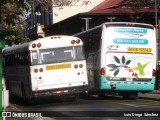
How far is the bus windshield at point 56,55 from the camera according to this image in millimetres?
21422

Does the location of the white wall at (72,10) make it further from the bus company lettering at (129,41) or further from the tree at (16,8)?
the tree at (16,8)

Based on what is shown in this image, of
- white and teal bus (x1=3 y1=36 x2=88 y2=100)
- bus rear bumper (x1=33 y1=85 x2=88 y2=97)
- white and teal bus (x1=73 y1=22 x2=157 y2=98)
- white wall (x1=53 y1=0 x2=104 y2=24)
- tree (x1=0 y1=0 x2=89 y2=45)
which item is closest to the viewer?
tree (x1=0 y1=0 x2=89 y2=45)

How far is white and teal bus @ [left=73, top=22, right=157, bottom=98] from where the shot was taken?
920 inches

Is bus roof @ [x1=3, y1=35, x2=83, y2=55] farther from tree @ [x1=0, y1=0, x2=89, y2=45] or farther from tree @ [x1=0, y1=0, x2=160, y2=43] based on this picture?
tree @ [x1=0, y1=0, x2=89, y2=45]

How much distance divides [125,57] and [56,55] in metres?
3.85

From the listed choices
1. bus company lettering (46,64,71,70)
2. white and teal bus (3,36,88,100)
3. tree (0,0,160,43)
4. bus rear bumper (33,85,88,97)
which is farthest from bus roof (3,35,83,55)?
bus rear bumper (33,85,88,97)

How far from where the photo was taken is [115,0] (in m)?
54.9

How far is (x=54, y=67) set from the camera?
70.3 ft

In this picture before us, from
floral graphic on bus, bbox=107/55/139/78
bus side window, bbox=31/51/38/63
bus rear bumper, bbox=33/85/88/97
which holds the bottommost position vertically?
bus rear bumper, bbox=33/85/88/97

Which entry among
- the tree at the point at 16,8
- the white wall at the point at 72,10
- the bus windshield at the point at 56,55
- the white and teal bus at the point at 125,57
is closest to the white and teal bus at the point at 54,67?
the bus windshield at the point at 56,55

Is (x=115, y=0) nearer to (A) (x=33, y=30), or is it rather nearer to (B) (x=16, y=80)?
(A) (x=33, y=30)

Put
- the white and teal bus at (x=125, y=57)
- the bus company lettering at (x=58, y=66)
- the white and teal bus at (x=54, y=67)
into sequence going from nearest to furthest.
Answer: the white and teal bus at (x=54, y=67) → the bus company lettering at (x=58, y=66) → the white and teal bus at (x=125, y=57)

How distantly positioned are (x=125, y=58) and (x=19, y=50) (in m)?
5.27

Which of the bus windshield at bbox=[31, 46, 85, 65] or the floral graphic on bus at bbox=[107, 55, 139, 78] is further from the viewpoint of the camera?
the floral graphic on bus at bbox=[107, 55, 139, 78]
